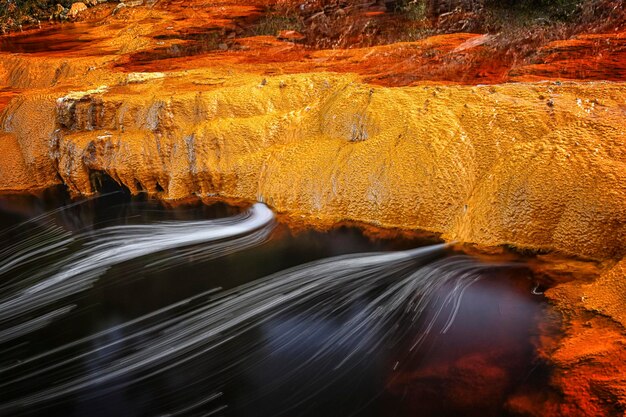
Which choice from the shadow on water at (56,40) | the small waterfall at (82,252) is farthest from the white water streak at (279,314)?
the shadow on water at (56,40)

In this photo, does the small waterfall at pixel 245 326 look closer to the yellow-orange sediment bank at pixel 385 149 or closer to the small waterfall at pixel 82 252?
the small waterfall at pixel 82 252

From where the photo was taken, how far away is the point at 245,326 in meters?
4.02

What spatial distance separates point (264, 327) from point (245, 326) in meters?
0.17

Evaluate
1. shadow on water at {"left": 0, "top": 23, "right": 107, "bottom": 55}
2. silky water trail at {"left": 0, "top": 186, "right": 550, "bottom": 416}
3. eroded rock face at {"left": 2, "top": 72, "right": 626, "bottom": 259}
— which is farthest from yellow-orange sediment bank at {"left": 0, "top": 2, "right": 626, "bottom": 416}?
shadow on water at {"left": 0, "top": 23, "right": 107, "bottom": 55}

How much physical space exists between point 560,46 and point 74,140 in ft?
23.6

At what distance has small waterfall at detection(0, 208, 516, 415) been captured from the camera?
3.49 meters

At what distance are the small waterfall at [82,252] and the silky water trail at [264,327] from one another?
0.08ft

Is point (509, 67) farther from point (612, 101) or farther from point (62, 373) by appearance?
point (62, 373)

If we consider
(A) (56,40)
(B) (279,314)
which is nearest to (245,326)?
(B) (279,314)

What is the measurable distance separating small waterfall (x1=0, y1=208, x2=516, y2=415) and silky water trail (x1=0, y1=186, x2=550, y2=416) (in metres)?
0.01

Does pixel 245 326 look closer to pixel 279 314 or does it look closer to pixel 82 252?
pixel 279 314

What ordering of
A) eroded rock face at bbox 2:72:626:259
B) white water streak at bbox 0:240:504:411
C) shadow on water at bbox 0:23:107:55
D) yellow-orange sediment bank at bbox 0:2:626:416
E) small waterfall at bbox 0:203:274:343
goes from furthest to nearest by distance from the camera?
shadow on water at bbox 0:23:107:55
small waterfall at bbox 0:203:274:343
eroded rock face at bbox 2:72:626:259
yellow-orange sediment bank at bbox 0:2:626:416
white water streak at bbox 0:240:504:411

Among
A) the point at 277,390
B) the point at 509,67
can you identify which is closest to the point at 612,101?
the point at 509,67

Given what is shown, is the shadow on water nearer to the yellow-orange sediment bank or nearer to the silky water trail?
the yellow-orange sediment bank
